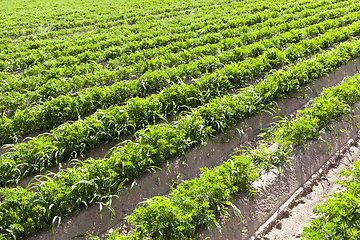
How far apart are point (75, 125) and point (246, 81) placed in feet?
15.4

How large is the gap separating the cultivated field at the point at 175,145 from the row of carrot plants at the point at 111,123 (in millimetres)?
29

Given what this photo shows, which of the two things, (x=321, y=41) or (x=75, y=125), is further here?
(x=321, y=41)

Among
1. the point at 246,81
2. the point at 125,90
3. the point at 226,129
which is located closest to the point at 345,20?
the point at 246,81

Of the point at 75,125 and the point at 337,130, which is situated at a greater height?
the point at 75,125

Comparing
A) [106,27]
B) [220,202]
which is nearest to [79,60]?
[106,27]

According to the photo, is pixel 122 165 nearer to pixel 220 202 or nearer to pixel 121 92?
pixel 220 202

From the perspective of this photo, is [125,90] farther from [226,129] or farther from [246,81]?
[246,81]

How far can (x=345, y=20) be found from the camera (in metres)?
12.2

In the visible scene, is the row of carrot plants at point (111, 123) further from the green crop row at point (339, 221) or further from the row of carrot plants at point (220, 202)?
the green crop row at point (339, 221)

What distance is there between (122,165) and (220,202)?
1651mm

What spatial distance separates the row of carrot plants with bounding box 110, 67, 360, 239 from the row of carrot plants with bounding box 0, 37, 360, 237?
791 mm

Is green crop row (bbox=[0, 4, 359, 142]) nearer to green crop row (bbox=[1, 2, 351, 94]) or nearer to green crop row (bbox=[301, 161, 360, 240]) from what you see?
green crop row (bbox=[1, 2, 351, 94])

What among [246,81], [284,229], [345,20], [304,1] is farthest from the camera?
[304,1]

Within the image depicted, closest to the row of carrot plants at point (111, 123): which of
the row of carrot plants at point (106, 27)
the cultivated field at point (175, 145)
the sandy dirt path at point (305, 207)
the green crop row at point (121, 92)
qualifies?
the cultivated field at point (175, 145)
